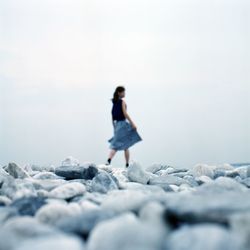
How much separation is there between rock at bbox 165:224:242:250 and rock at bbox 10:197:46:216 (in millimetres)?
927

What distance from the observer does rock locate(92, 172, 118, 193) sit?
3.31 meters

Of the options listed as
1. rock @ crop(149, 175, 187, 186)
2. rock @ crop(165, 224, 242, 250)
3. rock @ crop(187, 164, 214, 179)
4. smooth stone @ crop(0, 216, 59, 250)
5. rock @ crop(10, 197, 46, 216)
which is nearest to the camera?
rock @ crop(165, 224, 242, 250)

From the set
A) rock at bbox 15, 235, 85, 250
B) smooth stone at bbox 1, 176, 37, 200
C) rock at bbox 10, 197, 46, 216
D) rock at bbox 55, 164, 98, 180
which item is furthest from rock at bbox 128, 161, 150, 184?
rock at bbox 15, 235, 85, 250

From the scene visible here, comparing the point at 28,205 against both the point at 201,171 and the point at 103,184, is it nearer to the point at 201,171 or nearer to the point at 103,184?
the point at 103,184

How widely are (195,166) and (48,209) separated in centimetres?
332

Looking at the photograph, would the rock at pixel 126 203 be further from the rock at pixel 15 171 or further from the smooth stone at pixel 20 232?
the rock at pixel 15 171

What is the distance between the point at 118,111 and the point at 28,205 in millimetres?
5480

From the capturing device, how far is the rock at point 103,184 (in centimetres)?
331

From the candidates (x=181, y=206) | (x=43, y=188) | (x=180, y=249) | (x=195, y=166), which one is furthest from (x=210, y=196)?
(x=195, y=166)

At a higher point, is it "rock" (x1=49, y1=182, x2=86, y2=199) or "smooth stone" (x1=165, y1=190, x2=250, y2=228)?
"smooth stone" (x1=165, y1=190, x2=250, y2=228)

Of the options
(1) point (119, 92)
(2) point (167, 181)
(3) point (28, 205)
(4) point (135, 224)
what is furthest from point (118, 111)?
(4) point (135, 224)

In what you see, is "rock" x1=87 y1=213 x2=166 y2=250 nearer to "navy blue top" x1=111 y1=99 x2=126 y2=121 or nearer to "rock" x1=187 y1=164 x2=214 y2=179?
"rock" x1=187 y1=164 x2=214 y2=179

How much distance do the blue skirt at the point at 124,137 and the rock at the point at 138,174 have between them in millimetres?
3462

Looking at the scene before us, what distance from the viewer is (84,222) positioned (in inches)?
71.5
